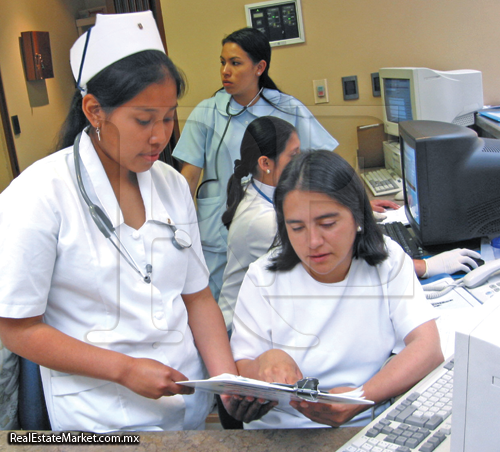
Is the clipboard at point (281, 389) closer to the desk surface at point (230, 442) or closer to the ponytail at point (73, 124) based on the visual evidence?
the desk surface at point (230, 442)

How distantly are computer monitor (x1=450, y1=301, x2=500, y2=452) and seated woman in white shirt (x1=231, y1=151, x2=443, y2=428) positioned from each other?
0.34 metres

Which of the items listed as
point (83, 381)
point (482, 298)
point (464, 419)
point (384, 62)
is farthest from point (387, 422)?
point (384, 62)

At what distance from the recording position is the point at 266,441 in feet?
2.95

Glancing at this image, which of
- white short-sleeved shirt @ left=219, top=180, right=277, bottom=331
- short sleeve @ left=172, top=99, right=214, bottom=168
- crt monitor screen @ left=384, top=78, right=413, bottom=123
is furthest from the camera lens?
crt monitor screen @ left=384, top=78, right=413, bottom=123

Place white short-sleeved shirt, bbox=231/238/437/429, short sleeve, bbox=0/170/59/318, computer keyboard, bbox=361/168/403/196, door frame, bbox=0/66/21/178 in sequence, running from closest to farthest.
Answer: short sleeve, bbox=0/170/59/318 < white short-sleeved shirt, bbox=231/238/437/429 < computer keyboard, bbox=361/168/403/196 < door frame, bbox=0/66/21/178

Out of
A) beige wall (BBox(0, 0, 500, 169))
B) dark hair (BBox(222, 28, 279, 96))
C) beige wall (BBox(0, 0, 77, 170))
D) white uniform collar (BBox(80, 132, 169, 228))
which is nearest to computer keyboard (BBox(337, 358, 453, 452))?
white uniform collar (BBox(80, 132, 169, 228))

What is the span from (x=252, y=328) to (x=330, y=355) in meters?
0.18

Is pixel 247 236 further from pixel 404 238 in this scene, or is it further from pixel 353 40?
pixel 353 40

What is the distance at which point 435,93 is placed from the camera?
104 inches

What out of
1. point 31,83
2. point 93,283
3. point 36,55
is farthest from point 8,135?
point 93,283

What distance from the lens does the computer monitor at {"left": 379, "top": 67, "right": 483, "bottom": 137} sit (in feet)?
8.50

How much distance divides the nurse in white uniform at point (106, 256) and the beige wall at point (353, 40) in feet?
6.48

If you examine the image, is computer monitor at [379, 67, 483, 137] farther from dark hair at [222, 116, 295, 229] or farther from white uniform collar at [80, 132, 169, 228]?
white uniform collar at [80, 132, 169, 228]

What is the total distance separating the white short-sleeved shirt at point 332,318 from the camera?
43.8 inches
